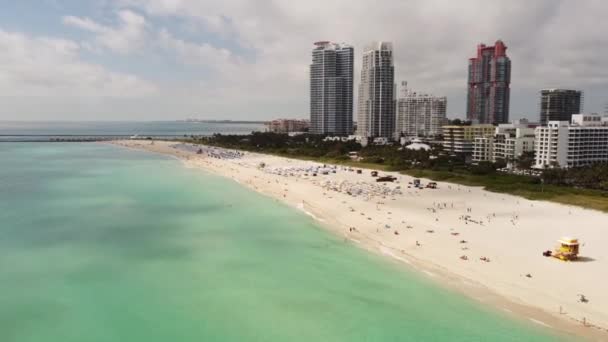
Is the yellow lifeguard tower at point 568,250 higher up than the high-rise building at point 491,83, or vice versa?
the high-rise building at point 491,83

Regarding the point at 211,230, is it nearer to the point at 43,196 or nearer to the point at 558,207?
the point at 43,196

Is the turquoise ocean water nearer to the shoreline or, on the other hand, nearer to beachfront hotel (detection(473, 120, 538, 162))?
the shoreline

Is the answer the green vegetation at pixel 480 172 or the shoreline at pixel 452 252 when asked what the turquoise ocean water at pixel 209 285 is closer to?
the shoreline at pixel 452 252

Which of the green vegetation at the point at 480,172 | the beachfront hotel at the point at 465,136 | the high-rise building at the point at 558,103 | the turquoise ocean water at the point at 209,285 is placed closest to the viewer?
the turquoise ocean water at the point at 209,285

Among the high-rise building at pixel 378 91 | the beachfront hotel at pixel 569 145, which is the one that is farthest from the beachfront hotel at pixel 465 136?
the high-rise building at pixel 378 91

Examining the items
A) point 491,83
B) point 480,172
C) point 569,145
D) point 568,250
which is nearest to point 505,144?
point 569,145

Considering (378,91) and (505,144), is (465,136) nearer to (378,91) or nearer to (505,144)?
(505,144)
